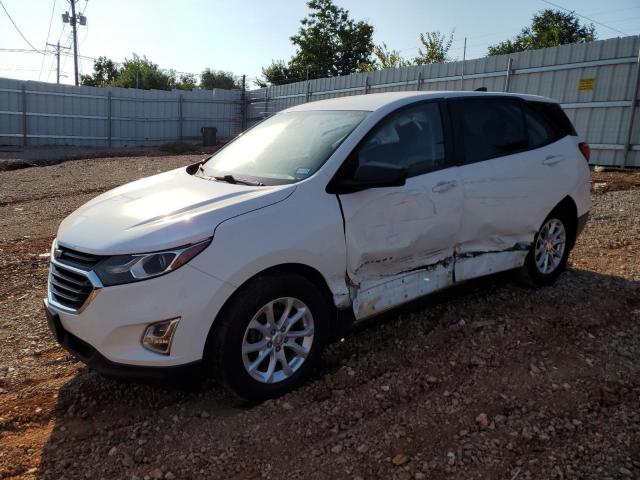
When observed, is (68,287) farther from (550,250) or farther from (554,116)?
(554,116)

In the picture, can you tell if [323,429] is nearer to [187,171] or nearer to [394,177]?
[394,177]

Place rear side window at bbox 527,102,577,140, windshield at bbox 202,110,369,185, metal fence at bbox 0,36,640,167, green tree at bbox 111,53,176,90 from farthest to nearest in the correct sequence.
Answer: green tree at bbox 111,53,176,90 → metal fence at bbox 0,36,640,167 → rear side window at bbox 527,102,577,140 → windshield at bbox 202,110,369,185

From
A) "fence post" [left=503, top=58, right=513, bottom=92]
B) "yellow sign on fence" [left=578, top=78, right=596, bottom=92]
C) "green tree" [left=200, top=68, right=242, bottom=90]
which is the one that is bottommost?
"yellow sign on fence" [left=578, top=78, right=596, bottom=92]

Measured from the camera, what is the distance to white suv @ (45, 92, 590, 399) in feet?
9.07

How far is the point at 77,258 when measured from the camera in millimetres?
2945

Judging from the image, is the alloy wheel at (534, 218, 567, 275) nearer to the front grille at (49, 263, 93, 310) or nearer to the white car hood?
the white car hood

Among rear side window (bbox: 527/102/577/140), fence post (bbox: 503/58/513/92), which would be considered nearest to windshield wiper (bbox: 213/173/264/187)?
rear side window (bbox: 527/102/577/140)

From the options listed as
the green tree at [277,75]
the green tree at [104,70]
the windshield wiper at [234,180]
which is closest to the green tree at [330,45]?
the green tree at [277,75]

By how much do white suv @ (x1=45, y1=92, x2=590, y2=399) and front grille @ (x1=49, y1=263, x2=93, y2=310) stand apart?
1cm

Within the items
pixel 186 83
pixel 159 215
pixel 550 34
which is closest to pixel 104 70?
pixel 186 83

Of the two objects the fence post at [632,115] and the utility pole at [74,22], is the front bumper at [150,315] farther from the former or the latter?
the utility pole at [74,22]

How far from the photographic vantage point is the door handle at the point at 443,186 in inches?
150

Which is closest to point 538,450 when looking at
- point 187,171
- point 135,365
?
point 135,365

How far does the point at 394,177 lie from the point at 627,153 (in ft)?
37.0
